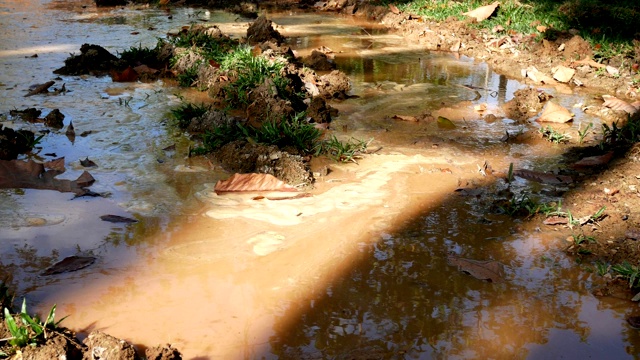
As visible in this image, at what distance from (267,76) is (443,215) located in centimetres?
316

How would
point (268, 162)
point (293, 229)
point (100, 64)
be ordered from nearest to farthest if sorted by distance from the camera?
point (293, 229) < point (268, 162) < point (100, 64)

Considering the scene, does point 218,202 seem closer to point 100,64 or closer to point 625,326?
point 625,326

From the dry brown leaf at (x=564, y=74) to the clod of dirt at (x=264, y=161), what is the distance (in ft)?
13.5

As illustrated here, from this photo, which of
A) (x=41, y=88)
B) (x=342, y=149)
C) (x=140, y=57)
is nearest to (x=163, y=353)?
(x=342, y=149)

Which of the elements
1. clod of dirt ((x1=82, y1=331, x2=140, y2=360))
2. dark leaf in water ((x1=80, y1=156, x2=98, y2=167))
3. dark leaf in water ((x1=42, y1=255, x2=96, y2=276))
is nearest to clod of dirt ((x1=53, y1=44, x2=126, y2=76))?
dark leaf in water ((x1=80, y1=156, x2=98, y2=167))

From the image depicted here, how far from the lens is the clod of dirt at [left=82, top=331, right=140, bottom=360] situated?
101 inches

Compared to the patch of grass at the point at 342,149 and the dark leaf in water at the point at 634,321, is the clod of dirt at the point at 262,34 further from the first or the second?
the dark leaf in water at the point at 634,321

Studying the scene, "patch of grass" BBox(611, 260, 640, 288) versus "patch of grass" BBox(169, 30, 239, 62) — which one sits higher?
"patch of grass" BBox(169, 30, 239, 62)

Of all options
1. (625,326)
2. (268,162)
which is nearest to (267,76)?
(268,162)

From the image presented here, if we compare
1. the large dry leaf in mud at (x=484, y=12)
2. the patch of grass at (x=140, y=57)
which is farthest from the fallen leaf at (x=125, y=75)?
the large dry leaf in mud at (x=484, y=12)

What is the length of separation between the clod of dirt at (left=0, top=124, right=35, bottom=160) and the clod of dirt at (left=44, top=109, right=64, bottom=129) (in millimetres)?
440

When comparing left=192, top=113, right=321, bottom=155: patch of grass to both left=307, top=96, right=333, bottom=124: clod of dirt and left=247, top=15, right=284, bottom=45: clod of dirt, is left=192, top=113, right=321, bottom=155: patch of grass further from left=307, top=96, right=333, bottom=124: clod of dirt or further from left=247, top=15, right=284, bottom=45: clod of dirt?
left=247, top=15, right=284, bottom=45: clod of dirt

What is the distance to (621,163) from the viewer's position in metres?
4.64

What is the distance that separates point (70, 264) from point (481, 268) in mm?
2215
